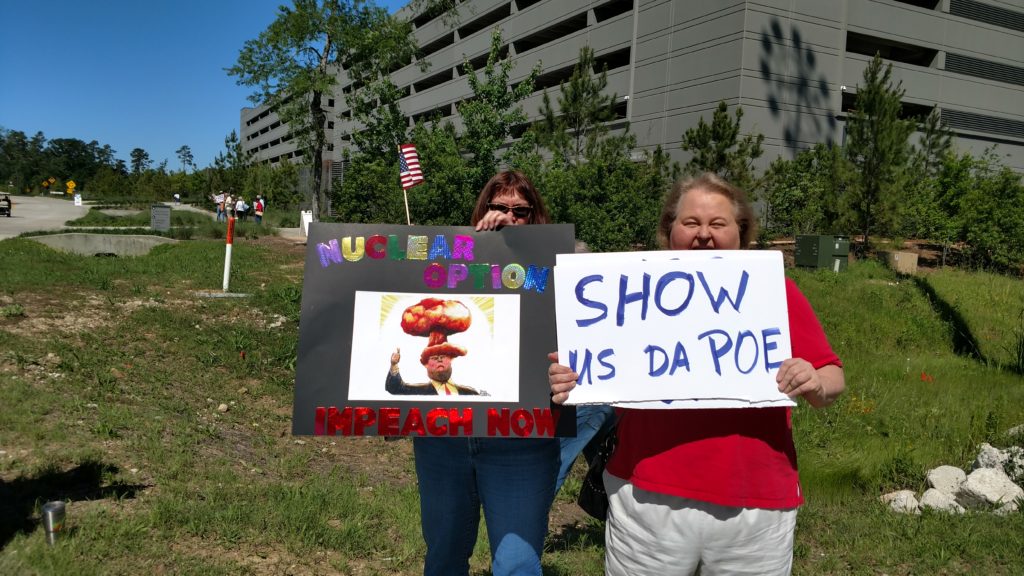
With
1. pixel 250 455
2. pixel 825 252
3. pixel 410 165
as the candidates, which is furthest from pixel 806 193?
pixel 250 455

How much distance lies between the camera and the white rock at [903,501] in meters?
4.66

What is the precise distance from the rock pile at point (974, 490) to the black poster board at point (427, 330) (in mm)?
3807

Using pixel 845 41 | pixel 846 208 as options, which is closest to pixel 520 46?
pixel 845 41

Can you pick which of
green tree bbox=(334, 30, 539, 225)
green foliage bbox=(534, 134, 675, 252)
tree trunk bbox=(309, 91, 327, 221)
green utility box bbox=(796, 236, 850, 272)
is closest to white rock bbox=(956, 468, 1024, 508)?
green foliage bbox=(534, 134, 675, 252)

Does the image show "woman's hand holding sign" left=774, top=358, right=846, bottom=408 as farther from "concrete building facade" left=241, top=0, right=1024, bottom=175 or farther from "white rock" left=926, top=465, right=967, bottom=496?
"concrete building facade" left=241, top=0, right=1024, bottom=175

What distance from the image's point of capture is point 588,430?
249 cm

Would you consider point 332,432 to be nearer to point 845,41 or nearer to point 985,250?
point 985,250

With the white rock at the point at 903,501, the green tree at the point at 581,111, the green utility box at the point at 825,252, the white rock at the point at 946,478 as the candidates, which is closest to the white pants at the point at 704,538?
the white rock at the point at 903,501

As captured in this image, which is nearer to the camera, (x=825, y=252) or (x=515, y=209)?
(x=515, y=209)

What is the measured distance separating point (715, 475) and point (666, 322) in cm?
44

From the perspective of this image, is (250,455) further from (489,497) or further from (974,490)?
(974,490)

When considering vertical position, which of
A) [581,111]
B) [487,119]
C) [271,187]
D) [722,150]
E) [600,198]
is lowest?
[600,198]

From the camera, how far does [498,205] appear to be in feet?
8.11

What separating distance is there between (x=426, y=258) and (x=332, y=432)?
2.20 feet
